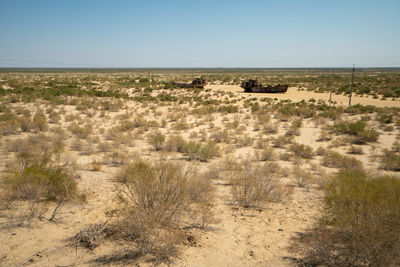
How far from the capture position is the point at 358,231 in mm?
4008

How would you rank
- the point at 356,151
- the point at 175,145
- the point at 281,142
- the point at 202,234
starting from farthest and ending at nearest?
the point at 281,142 → the point at 175,145 → the point at 356,151 → the point at 202,234

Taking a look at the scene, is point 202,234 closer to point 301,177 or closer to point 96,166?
point 301,177

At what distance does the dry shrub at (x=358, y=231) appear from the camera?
12.4 ft

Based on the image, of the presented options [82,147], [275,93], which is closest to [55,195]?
[82,147]

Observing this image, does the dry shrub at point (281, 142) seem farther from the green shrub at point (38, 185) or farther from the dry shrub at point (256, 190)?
the green shrub at point (38, 185)

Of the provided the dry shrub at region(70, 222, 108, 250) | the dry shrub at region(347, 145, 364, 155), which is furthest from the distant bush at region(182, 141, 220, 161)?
the dry shrub at region(347, 145, 364, 155)

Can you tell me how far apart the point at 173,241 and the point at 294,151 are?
27.1ft

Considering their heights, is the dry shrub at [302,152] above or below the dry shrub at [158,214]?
below

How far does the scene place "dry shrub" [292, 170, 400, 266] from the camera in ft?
12.4

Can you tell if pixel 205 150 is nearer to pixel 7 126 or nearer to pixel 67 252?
pixel 67 252

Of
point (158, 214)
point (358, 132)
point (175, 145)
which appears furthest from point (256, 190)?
point (358, 132)

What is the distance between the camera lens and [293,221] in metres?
5.86

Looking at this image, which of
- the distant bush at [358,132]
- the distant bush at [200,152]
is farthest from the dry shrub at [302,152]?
the distant bush at [358,132]

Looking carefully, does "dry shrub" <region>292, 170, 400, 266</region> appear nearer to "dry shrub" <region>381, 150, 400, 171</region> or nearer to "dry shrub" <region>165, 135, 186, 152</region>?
"dry shrub" <region>381, 150, 400, 171</region>
